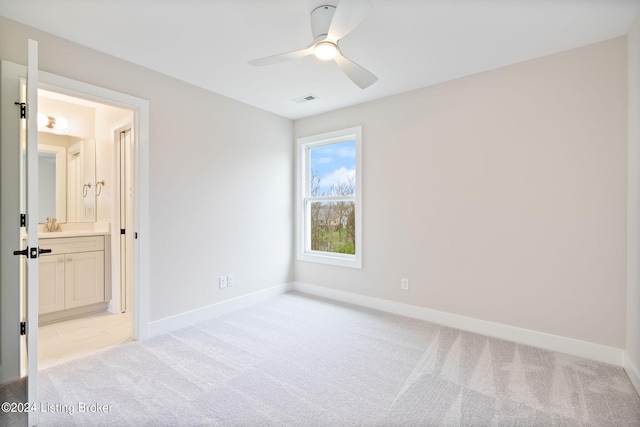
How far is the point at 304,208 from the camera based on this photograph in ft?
14.3

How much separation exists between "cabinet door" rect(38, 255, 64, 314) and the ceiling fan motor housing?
347 centimetres

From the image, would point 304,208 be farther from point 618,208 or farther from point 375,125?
point 618,208

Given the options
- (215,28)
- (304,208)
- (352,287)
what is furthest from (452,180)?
(215,28)

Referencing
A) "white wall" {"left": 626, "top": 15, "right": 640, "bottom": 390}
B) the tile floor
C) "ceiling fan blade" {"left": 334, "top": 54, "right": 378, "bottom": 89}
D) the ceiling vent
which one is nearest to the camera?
"white wall" {"left": 626, "top": 15, "right": 640, "bottom": 390}

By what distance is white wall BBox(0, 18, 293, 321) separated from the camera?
2.50 meters

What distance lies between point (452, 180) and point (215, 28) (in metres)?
2.48

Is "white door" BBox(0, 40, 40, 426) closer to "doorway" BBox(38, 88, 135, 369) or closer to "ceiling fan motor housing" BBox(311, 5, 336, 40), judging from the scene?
"doorway" BBox(38, 88, 135, 369)

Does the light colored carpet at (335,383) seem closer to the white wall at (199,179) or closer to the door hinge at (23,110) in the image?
the white wall at (199,179)

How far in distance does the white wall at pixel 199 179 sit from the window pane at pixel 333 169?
46cm

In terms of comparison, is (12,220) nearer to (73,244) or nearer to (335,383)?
(73,244)

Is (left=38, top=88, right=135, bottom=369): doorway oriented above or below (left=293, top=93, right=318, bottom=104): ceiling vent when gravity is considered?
below

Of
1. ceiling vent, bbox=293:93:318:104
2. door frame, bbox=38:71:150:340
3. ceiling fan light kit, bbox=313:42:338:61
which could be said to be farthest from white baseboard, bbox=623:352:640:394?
door frame, bbox=38:71:150:340

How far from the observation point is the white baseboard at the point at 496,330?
7.70 feet

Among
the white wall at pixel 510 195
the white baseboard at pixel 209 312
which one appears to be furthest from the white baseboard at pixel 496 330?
the white baseboard at pixel 209 312
